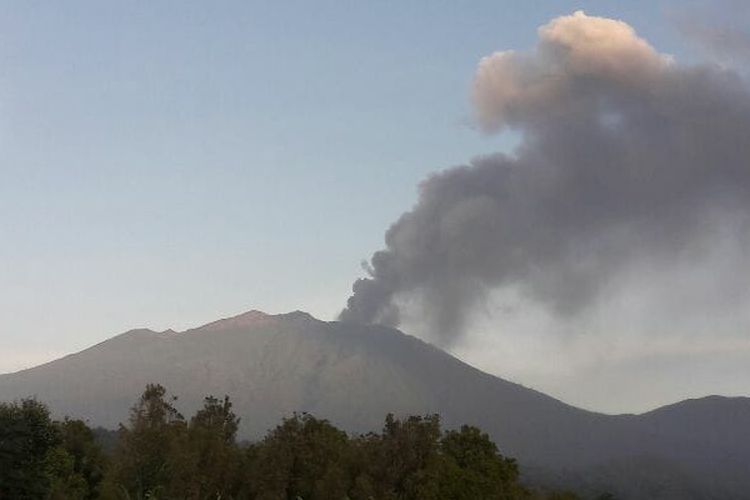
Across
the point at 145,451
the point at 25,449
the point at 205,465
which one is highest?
the point at 145,451

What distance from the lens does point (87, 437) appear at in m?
75.6

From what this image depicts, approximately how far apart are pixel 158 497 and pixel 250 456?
34.8ft

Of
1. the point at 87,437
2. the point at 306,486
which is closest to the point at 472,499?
the point at 306,486

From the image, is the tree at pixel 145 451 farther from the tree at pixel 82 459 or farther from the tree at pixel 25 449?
the tree at pixel 82 459

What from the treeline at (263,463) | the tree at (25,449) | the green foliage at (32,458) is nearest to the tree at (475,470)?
the treeline at (263,463)

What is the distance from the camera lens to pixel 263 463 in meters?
63.0

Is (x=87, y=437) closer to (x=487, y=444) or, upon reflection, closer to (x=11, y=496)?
(x=11, y=496)

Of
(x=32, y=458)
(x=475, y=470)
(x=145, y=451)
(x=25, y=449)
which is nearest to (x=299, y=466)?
(x=145, y=451)

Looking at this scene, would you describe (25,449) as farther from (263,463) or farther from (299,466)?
(299,466)

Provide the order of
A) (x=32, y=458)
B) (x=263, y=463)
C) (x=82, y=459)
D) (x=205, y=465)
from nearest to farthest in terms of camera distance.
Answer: (x=32, y=458), (x=205, y=465), (x=263, y=463), (x=82, y=459)

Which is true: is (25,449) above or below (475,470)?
below

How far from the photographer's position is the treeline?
58.1m

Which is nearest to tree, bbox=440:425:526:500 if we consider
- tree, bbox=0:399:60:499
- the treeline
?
the treeline

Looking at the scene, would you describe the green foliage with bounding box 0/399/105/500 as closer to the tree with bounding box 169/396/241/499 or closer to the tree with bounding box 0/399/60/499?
the tree with bounding box 0/399/60/499
